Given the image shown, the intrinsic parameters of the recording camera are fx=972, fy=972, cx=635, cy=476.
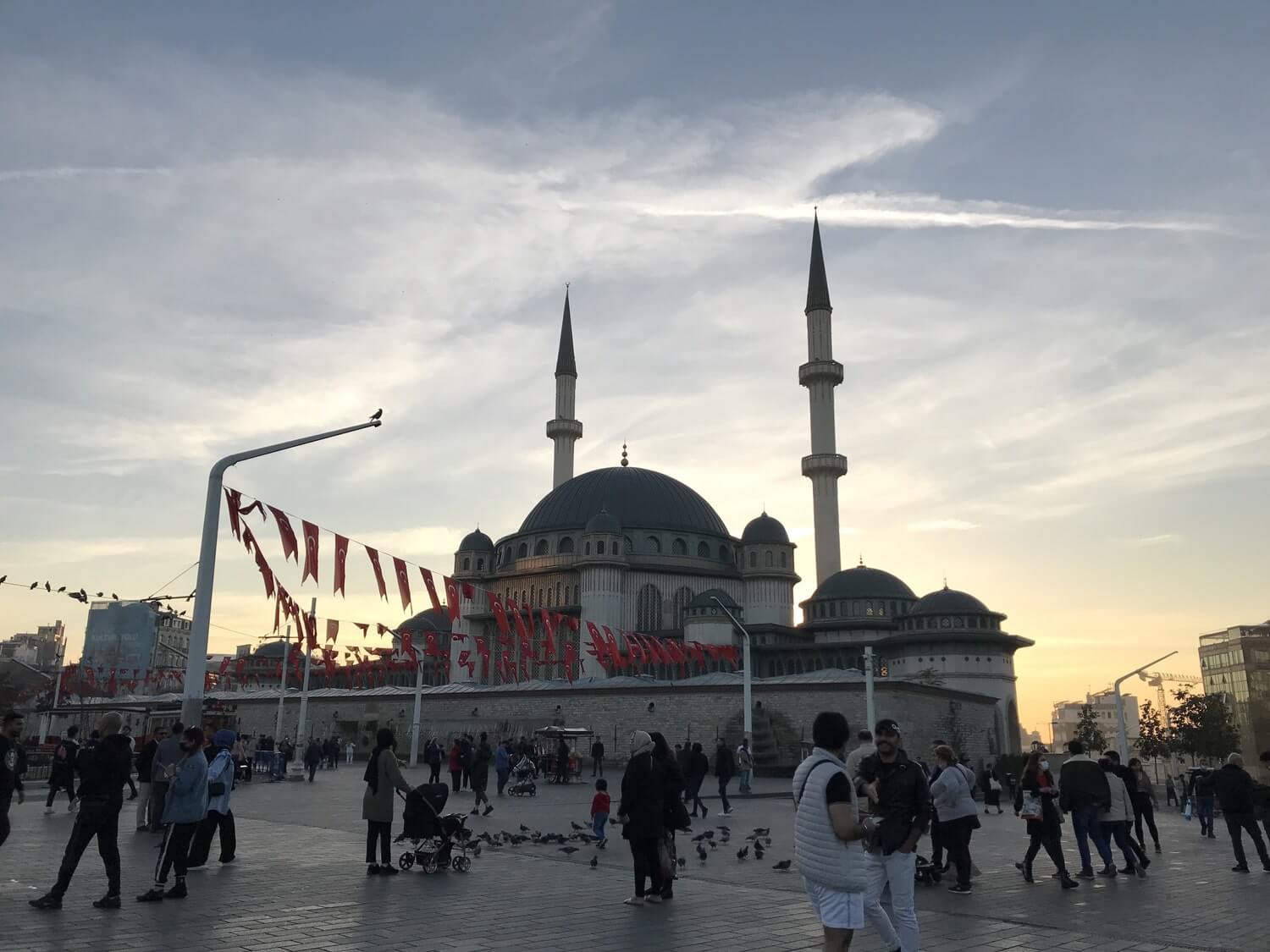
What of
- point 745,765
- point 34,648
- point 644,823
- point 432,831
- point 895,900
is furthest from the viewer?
point 34,648

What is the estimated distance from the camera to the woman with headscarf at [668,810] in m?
9.08

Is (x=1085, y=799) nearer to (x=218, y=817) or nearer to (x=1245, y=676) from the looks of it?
(x=218, y=817)

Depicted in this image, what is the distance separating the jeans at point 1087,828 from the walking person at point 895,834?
15.6ft

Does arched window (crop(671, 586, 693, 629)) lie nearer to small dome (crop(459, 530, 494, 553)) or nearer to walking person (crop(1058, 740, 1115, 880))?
small dome (crop(459, 530, 494, 553))

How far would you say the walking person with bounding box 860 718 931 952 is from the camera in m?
6.22

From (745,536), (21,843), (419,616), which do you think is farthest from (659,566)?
(21,843)

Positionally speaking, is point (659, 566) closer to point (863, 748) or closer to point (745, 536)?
point (745, 536)

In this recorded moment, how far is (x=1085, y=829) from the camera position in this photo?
10.9 m

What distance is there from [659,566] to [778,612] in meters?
8.16

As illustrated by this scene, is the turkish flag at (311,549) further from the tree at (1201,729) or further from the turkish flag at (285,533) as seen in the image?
the tree at (1201,729)

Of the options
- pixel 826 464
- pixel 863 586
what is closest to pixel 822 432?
pixel 826 464

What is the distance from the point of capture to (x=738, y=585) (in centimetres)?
6406

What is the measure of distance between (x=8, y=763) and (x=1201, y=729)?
190 ft

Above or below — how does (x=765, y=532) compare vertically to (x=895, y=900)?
above
